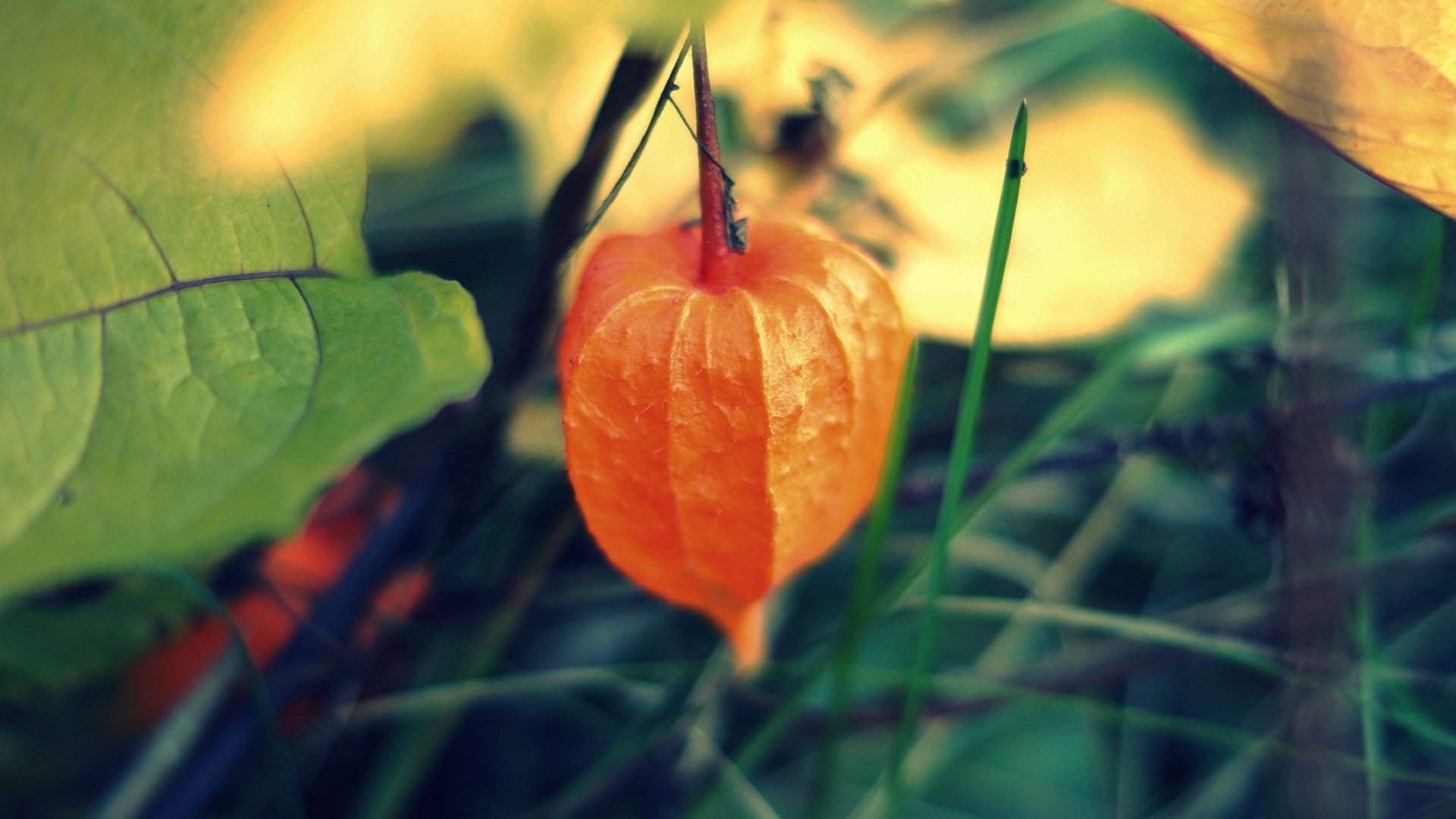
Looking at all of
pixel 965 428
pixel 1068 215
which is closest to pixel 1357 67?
pixel 965 428

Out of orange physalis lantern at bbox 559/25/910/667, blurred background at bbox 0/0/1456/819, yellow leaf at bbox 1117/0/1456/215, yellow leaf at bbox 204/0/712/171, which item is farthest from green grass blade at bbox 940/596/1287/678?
yellow leaf at bbox 204/0/712/171

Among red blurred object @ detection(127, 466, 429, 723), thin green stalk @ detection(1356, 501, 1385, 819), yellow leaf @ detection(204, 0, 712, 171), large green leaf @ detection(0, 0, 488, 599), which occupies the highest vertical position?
yellow leaf @ detection(204, 0, 712, 171)

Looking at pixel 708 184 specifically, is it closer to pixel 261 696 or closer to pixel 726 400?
pixel 726 400

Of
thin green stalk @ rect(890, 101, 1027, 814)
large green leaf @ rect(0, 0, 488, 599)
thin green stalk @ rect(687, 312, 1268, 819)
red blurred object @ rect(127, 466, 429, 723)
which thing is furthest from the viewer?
red blurred object @ rect(127, 466, 429, 723)

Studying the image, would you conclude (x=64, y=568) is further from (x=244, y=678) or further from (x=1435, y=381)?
(x=1435, y=381)

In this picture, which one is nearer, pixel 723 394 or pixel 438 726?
pixel 723 394

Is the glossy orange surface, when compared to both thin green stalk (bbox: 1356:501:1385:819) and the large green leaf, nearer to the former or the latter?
the large green leaf
